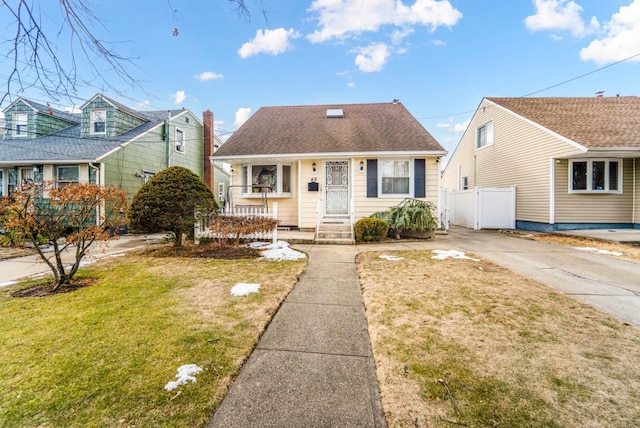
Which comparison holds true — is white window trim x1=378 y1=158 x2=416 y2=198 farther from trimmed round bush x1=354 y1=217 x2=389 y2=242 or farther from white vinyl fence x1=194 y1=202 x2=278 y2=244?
white vinyl fence x1=194 y1=202 x2=278 y2=244

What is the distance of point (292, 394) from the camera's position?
2.03 meters

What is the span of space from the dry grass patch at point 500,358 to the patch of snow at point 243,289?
5.55ft

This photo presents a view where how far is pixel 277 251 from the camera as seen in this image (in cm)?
736

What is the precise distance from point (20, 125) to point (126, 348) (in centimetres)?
1941

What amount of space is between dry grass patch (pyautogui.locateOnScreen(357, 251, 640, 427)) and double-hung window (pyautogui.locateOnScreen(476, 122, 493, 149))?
13478mm

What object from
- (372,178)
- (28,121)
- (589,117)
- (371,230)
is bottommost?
(371,230)

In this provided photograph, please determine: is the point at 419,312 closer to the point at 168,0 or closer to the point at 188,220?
the point at 168,0

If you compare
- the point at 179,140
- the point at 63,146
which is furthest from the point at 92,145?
the point at 179,140

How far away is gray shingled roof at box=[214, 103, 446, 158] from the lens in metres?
10.8

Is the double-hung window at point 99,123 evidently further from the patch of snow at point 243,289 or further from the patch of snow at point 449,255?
the patch of snow at point 449,255

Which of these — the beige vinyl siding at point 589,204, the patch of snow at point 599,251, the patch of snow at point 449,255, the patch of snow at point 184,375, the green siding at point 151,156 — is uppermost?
the green siding at point 151,156

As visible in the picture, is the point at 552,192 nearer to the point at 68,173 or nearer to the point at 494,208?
the point at 494,208

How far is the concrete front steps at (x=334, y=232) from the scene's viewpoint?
A: 8930 mm

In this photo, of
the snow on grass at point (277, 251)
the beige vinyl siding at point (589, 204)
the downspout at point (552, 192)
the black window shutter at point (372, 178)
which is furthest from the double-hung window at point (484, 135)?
the snow on grass at point (277, 251)
